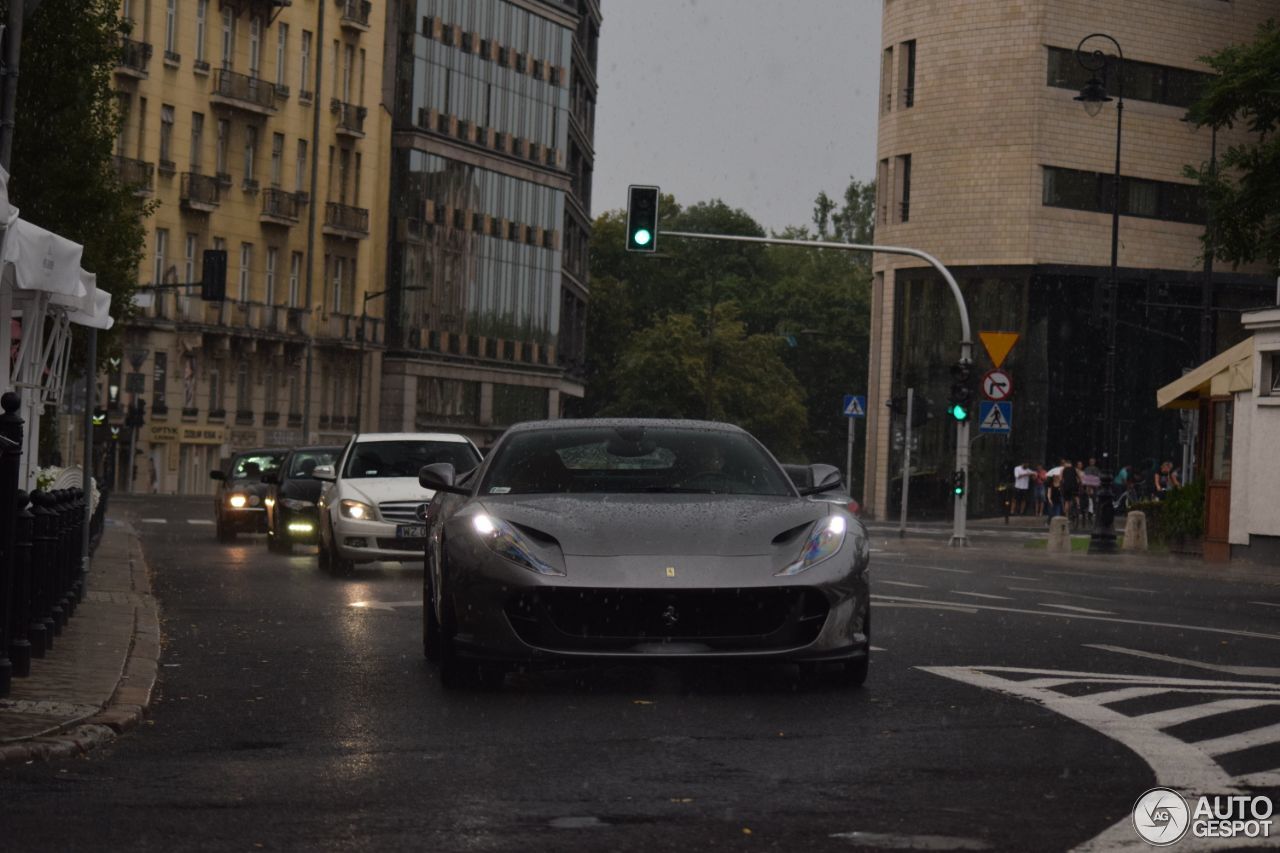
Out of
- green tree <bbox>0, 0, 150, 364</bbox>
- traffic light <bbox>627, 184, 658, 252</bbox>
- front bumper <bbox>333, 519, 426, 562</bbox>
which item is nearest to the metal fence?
front bumper <bbox>333, 519, 426, 562</bbox>

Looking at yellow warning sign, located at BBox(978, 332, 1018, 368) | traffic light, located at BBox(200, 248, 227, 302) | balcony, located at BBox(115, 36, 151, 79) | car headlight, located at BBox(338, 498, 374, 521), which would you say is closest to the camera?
car headlight, located at BBox(338, 498, 374, 521)

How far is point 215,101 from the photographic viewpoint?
8038cm

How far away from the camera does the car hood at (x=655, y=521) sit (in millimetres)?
10953

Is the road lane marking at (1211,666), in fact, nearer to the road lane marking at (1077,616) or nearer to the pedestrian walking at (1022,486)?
the road lane marking at (1077,616)

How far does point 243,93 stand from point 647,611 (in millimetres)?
73129

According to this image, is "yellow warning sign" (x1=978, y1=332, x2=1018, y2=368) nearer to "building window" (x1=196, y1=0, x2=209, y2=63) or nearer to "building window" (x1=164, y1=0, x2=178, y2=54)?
"building window" (x1=164, y1=0, x2=178, y2=54)

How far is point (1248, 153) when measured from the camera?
3369cm

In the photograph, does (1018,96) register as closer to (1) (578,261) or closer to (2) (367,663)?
(1) (578,261)

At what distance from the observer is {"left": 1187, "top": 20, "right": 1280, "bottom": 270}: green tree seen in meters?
33.1

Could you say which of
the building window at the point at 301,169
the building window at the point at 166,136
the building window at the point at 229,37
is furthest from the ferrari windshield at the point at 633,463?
the building window at the point at 301,169

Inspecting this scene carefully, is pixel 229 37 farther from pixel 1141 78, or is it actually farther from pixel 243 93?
pixel 1141 78

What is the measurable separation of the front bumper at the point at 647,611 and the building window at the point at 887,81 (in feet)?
199

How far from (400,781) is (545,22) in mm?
93438

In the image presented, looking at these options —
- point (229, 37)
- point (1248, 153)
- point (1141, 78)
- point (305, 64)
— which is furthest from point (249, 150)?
point (1248, 153)
